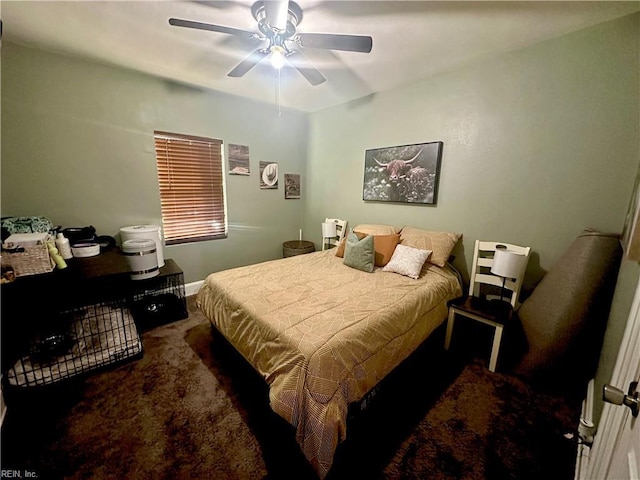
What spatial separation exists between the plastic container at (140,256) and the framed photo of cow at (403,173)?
8.25 ft

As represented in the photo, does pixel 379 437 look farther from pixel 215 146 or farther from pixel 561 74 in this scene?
pixel 215 146

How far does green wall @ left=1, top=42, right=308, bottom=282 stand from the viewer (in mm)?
2172

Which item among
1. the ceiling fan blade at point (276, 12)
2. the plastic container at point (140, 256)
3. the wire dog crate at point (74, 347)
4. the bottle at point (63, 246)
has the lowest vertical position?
the wire dog crate at point (74, 347)

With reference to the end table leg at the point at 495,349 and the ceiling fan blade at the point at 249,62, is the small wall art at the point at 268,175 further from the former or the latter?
the end table leg at the point at 495,349

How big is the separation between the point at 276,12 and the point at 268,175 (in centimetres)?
235

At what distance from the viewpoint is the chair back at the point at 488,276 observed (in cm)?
211

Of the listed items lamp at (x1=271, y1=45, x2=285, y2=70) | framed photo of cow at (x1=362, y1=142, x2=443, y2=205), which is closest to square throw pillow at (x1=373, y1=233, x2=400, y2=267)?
framed photo of cow at (x1=362, y1=142, x2=443, y2=205)

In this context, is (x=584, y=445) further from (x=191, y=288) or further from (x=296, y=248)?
(x=191, y=288)

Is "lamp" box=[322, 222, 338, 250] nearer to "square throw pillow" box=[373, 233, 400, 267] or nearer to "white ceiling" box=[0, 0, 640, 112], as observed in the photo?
"square throw pillow" box=[373, 233, 400, 267]

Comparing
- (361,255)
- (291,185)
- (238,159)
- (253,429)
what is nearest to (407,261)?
Answer: (361,255)

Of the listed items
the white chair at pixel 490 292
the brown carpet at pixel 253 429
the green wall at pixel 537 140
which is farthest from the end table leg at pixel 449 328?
the green wall at pixel 537 140

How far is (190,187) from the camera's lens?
312cm

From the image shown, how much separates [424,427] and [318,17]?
2743 millimetres

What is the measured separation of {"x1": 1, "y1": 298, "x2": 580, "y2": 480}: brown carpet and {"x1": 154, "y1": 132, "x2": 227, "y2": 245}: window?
5.51 feet
